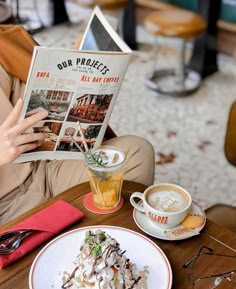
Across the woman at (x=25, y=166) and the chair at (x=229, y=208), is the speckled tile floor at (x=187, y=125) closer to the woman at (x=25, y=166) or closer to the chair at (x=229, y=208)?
the chair at (x=229, y=208)

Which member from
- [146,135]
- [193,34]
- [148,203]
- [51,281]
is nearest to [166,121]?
[146,135]

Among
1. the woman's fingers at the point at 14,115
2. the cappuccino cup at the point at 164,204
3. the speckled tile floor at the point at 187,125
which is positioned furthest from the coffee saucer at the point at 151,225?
the speckled tile floor at the point at 187,125

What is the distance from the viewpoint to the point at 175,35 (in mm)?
2602

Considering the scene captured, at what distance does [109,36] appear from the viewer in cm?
117

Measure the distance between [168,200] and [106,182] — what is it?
14 centimetres

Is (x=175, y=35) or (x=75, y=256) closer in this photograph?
(x=75, y=256)

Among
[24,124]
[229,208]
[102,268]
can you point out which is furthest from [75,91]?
[229,208]

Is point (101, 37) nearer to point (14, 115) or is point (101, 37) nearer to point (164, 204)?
point (14, 115)

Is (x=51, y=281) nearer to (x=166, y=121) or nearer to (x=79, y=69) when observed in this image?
(x=79, y=69)

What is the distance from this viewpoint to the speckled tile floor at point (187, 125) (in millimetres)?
2154

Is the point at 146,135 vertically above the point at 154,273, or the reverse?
the point at 154,273

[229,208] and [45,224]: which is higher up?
[45,224]

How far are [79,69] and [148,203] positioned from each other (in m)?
0.33

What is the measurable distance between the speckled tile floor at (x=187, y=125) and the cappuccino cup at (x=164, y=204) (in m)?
1.00
